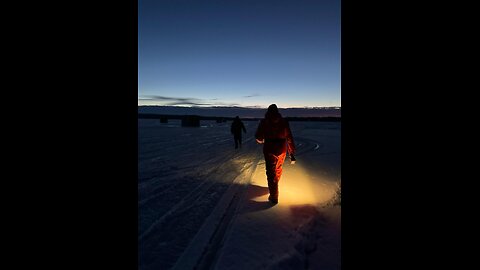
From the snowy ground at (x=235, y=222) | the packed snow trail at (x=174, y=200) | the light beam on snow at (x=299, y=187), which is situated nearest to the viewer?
the snowy ground at (x=235, y=222)

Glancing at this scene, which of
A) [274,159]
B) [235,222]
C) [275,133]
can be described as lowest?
[235,222]

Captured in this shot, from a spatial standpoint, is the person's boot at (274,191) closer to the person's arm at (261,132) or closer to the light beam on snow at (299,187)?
the light beam on snow at (299,187)

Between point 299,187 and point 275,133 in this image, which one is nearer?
point 275,133

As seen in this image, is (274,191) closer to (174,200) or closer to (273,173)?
(273,173)

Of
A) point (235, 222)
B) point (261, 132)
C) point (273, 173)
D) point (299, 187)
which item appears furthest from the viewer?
point (299, 187)

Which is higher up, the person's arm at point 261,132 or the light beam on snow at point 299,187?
the person's arm at point 261,132

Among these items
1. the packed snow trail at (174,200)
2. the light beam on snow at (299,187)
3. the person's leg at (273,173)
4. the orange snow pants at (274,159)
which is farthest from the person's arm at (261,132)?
the packed snow trail at (174,200)

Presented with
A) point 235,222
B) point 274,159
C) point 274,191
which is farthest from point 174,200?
point 274,159

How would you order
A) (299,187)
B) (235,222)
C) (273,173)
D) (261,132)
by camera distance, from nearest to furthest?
(235,222)
(273,173)
(261,132)
(299,187)

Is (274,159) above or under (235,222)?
above
